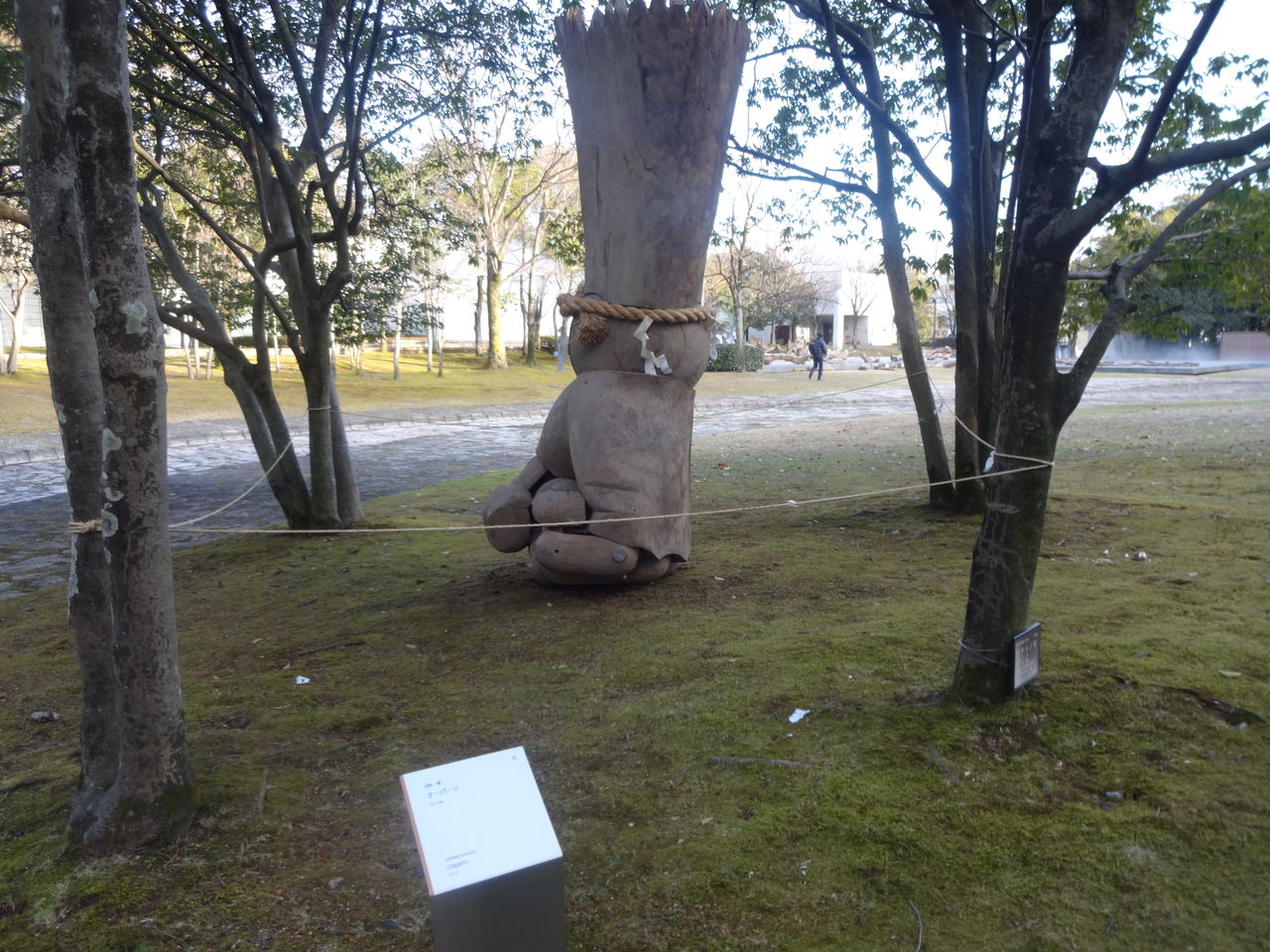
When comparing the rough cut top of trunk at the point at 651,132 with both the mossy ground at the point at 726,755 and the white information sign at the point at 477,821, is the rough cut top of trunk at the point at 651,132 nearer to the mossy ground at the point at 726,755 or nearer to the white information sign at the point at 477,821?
the mossy ground at the point at 726,755

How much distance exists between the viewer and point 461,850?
204 cm

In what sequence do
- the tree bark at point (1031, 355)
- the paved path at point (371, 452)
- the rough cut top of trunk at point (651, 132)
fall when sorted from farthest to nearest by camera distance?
1. the paved path at point (371, 452)
2. the rough cut top of trunk at point (651, 132)
3. the tree bark at point (1031, 355)

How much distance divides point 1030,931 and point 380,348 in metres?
38.0

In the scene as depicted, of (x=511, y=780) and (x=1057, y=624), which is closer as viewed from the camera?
(x=511, y=780)

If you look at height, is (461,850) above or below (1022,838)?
above

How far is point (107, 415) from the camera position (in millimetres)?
2711

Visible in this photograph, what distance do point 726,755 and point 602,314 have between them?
2837mm

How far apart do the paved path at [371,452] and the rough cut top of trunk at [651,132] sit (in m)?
5.06

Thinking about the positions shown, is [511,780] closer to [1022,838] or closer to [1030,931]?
[1030,931]

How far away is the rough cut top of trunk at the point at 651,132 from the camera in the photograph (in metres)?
5.04

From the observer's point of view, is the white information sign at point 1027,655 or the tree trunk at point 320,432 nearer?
the white information sign at point 1027,655

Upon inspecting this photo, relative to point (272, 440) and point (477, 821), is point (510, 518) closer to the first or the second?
point (477, 821)

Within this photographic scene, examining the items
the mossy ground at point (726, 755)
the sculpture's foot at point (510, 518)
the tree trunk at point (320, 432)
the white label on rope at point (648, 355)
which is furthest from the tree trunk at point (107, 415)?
the tree trunk at point (320, 432)

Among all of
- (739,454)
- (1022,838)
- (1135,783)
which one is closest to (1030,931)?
(1022,838)
